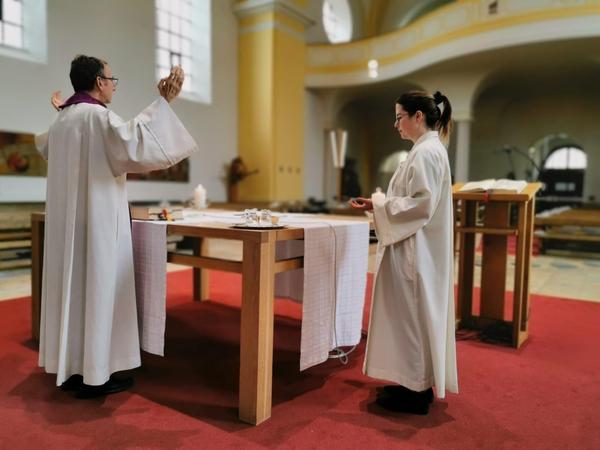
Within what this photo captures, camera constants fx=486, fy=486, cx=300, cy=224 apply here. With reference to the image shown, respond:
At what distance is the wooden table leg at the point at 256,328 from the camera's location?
2080 millimetres

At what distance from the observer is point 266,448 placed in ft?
6.16

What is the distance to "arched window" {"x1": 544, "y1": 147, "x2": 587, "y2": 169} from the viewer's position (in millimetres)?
16688

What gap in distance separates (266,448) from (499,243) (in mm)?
2552

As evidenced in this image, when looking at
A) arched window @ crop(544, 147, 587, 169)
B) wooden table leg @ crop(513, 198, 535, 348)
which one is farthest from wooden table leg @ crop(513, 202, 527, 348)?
arched window @ crop(544, 147, 587, 169)

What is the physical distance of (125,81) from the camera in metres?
9.56

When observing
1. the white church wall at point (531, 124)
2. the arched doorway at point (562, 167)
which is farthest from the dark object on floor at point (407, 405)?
the arched doorway at point (562, 167)

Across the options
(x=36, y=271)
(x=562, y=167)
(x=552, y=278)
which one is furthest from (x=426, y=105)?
(x=562, y=167)

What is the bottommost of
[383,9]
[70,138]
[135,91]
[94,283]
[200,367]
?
[200,367]

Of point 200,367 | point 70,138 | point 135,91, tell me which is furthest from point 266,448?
point 135,91

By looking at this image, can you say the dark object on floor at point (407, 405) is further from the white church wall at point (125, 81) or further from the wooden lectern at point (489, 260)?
the white church wall at point (125, 81)

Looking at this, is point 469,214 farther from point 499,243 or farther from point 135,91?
point 135,91

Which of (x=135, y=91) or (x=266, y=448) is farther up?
(x=135, y=91)

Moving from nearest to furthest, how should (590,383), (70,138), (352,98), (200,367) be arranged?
(70,138)
(590,383)
(200,367)
(352,98)

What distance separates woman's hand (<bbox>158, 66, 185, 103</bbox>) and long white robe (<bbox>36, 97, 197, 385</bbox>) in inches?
1.8
